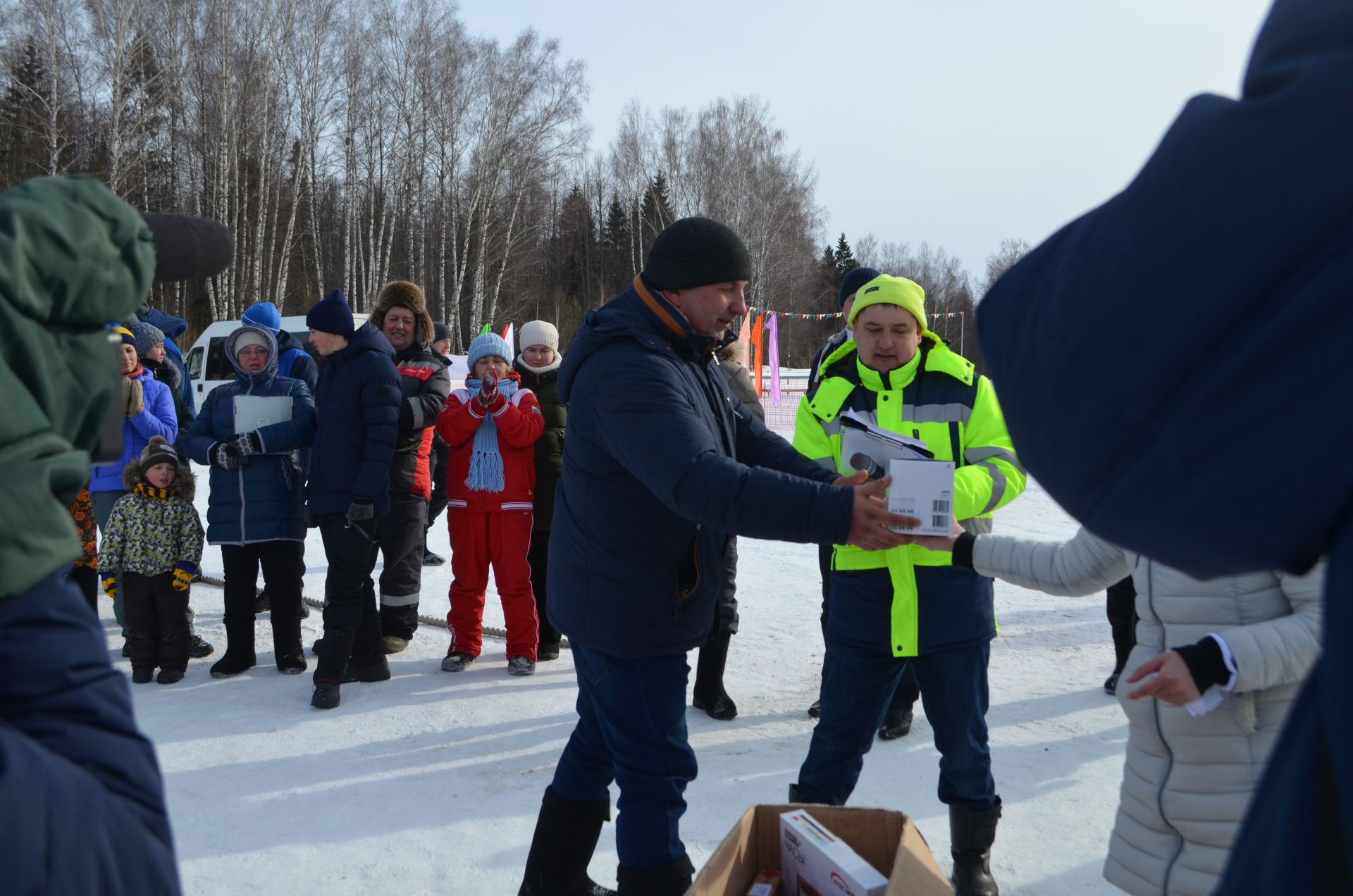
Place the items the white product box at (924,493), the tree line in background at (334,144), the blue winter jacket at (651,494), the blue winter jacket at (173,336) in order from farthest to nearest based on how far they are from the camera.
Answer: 1. the tree line in background at (334,144)
2. the blue winter jacket at (173,336)
3. the white product box at (924,493)
4. the blue winter jacket at (651,494)

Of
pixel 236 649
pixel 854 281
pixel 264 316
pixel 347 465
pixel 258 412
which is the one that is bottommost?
pixel 236 649

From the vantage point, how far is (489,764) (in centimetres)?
394

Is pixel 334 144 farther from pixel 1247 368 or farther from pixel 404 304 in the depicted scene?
pixel 1247 368

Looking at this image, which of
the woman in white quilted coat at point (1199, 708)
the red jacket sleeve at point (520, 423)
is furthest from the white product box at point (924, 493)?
Answer: the red jacket sleeve at point (520, 423)

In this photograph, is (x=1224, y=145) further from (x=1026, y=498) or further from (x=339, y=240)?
(x=339, y=240)

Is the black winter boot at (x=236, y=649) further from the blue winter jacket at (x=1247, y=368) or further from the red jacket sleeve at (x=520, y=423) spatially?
the blue winter jacket at (x=1247, y=368)

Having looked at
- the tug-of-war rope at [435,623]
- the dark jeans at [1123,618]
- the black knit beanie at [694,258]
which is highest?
the black knit beanie at [694,258]

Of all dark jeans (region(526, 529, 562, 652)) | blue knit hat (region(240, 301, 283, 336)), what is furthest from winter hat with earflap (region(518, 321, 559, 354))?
blue knit hat (region(240, 301, 283, 336))

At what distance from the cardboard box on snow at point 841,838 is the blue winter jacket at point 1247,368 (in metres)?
1.43

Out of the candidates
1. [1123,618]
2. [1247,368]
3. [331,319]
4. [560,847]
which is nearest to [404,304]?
[331,319]

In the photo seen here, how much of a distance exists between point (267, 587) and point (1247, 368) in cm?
528

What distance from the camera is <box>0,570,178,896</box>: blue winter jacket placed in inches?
28.6

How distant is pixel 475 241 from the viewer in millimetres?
29422

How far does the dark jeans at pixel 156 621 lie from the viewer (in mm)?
4891
